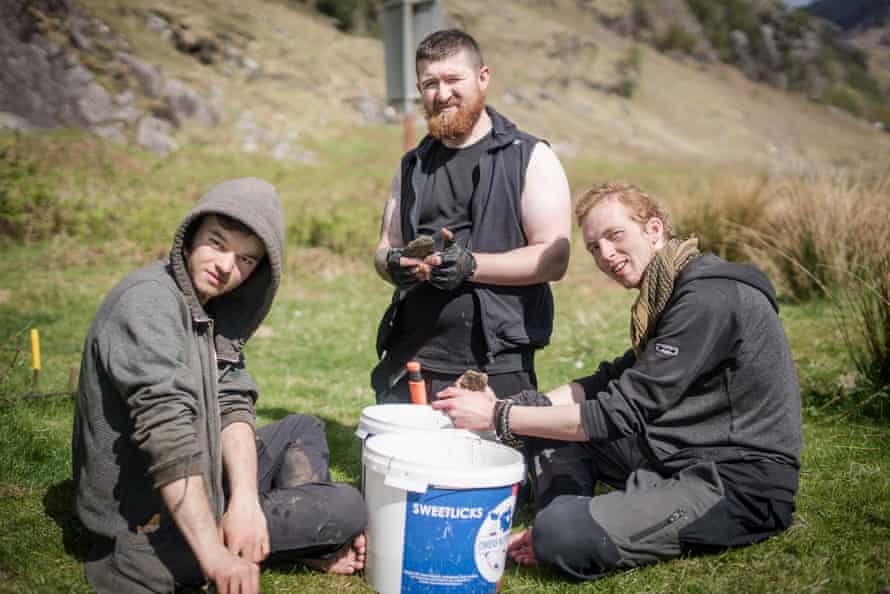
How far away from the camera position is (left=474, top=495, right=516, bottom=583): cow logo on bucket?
2.56 metres

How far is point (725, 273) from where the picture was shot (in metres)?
2.84

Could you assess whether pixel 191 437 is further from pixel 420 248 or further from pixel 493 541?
pixel 420 248

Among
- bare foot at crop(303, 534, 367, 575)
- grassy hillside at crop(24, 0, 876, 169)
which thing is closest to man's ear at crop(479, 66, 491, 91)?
bare foot at crop(303, 534, 367, 575)

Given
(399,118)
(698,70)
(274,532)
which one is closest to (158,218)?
(274,532)

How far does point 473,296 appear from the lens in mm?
3676

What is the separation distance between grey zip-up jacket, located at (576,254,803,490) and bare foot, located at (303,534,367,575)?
0.91 meters

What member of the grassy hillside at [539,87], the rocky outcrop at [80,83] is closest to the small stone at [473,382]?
the grassy hillside at [539,87]

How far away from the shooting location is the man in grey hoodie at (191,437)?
7.66ft

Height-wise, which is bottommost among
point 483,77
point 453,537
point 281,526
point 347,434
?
point 347,434

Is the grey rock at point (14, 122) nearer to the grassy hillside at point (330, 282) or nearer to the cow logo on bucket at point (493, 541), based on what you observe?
the grassy hillside at point (330, 282)

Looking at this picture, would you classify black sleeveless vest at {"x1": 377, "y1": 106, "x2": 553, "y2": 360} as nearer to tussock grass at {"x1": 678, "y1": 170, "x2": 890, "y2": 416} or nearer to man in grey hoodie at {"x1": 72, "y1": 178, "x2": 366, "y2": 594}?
man in grey hoodie at {"x1": 72, "y1": 178, "x2": 366, "y2": 594}

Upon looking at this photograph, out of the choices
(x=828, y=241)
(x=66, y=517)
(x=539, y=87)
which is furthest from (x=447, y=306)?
(x=539, y=87)

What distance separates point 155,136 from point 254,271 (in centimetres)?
2096

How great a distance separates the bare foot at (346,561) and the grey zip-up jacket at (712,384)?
91 centimetres
